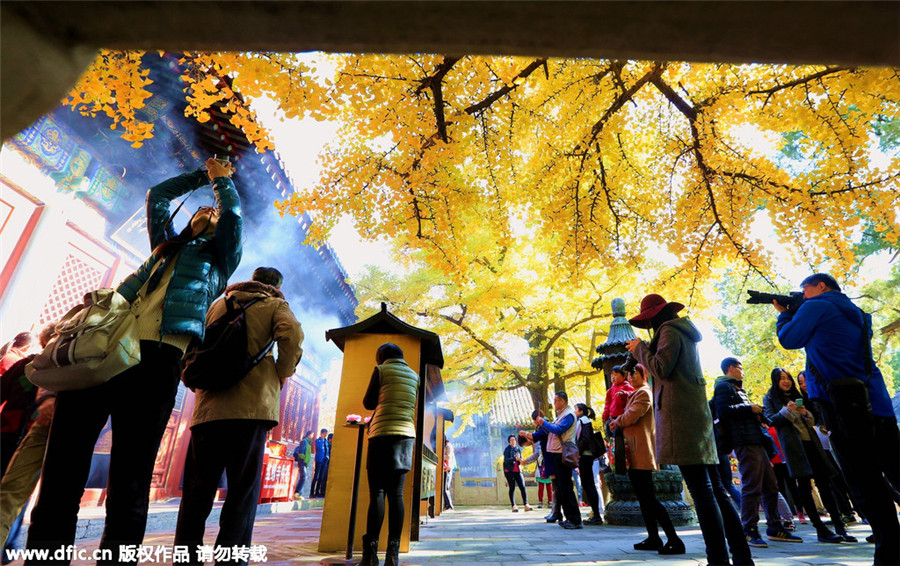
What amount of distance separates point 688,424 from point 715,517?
556mm

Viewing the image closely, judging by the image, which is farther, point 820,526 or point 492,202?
A: point 492,202

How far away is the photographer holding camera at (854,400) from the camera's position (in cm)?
239

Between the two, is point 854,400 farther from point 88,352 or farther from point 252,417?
point 88,352

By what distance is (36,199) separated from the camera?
5188 millimetres

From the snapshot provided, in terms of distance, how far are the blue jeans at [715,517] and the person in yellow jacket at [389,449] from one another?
191 centimetres

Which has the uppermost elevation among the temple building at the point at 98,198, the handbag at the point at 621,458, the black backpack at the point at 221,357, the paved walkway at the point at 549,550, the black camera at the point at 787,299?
the temple building at the point at 98,198

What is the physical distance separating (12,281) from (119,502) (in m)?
4.99

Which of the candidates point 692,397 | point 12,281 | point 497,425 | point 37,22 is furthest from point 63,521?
point 497,425

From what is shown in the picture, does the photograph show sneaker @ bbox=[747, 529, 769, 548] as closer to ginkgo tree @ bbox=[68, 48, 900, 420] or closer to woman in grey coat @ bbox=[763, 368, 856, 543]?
woman in grey coat @ bbox=[763, 368, 856, 543]

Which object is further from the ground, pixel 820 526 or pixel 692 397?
pixel 692 397

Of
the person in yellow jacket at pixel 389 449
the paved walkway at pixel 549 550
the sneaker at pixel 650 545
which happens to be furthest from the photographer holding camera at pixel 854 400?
the person in yellow jacket at pixel 389 449

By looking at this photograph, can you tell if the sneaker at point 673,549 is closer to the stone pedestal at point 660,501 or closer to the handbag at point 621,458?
the handbag at point 621,458

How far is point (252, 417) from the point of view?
217 cm

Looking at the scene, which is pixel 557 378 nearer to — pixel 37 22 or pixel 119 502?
pixel 119 502
